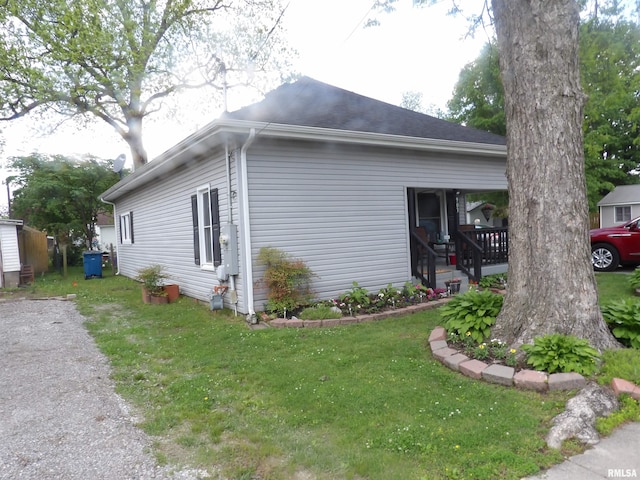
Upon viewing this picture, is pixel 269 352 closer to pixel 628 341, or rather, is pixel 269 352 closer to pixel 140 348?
pixel 140 348

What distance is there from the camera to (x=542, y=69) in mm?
3484

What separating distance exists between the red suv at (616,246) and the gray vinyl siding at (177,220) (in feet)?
26.8

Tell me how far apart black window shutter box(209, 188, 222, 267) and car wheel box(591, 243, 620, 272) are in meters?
8.24

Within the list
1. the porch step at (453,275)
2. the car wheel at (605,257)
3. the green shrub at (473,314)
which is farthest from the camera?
the car wheel at (605,257)

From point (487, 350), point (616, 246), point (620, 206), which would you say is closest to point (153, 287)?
point (487, 350)

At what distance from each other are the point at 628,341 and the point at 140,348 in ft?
16.8

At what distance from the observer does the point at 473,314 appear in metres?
4.07

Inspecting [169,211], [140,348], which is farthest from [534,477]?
[169,211]

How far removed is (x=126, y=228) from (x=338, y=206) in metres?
9.42

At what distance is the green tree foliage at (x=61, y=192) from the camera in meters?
16.2

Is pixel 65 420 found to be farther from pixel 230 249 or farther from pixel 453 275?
pixel 453 275

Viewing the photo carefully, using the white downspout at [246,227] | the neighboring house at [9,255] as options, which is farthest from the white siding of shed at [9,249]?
the white downspout at [246,227]

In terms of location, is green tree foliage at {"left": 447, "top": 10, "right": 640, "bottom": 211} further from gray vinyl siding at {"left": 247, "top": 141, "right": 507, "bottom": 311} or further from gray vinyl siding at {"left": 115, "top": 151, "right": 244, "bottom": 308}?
gray vinyl siding at {"left": 115, "top": 151, "right": 244, "bottom": 308}

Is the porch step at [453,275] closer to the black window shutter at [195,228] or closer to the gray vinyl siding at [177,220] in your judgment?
the gray vinyl siding at [177,220]
